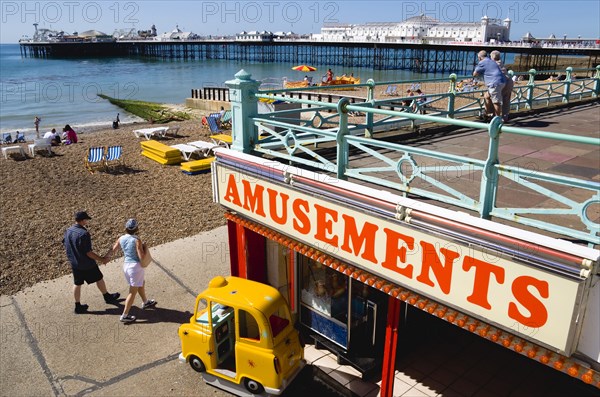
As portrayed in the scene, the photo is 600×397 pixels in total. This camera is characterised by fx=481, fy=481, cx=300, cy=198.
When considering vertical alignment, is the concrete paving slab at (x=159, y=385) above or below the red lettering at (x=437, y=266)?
below

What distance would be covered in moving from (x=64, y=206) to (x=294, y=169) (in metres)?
11.5

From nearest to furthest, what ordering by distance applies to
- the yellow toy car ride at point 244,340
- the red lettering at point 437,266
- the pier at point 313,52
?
the red lettering at point 437,266 → the yellow toy car ride at point 244,340 → the pier at point 313,52

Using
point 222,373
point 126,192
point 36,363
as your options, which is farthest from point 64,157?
point 222,373

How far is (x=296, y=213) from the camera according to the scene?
647 centimetres

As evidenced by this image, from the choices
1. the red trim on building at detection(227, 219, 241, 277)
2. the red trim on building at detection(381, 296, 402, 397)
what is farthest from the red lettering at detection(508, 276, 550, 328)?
the red trim on building at detection(227, 219, 241, 277)

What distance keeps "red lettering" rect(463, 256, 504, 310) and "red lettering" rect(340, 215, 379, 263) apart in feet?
3.89

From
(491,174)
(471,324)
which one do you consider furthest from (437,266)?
(491,174)

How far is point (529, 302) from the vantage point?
4141 millimetres

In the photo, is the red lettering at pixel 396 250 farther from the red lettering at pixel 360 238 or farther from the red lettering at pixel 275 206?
the red lettering at pixel 275 206

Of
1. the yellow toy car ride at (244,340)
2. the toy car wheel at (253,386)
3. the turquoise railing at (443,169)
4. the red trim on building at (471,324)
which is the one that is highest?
the turquoise railing at (443,169)

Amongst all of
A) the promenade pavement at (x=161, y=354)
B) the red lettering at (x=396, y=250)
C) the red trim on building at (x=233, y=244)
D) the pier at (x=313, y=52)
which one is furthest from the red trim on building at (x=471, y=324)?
the pier at (x=313, y=52)

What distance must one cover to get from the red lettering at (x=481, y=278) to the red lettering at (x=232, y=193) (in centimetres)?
403

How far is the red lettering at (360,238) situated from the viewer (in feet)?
17.9

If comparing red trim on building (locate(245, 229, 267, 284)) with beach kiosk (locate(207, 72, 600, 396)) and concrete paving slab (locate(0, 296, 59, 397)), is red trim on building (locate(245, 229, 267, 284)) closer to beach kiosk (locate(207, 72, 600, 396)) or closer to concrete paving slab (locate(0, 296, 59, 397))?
beach kiosk (locate(207, 72, 600, 396))
